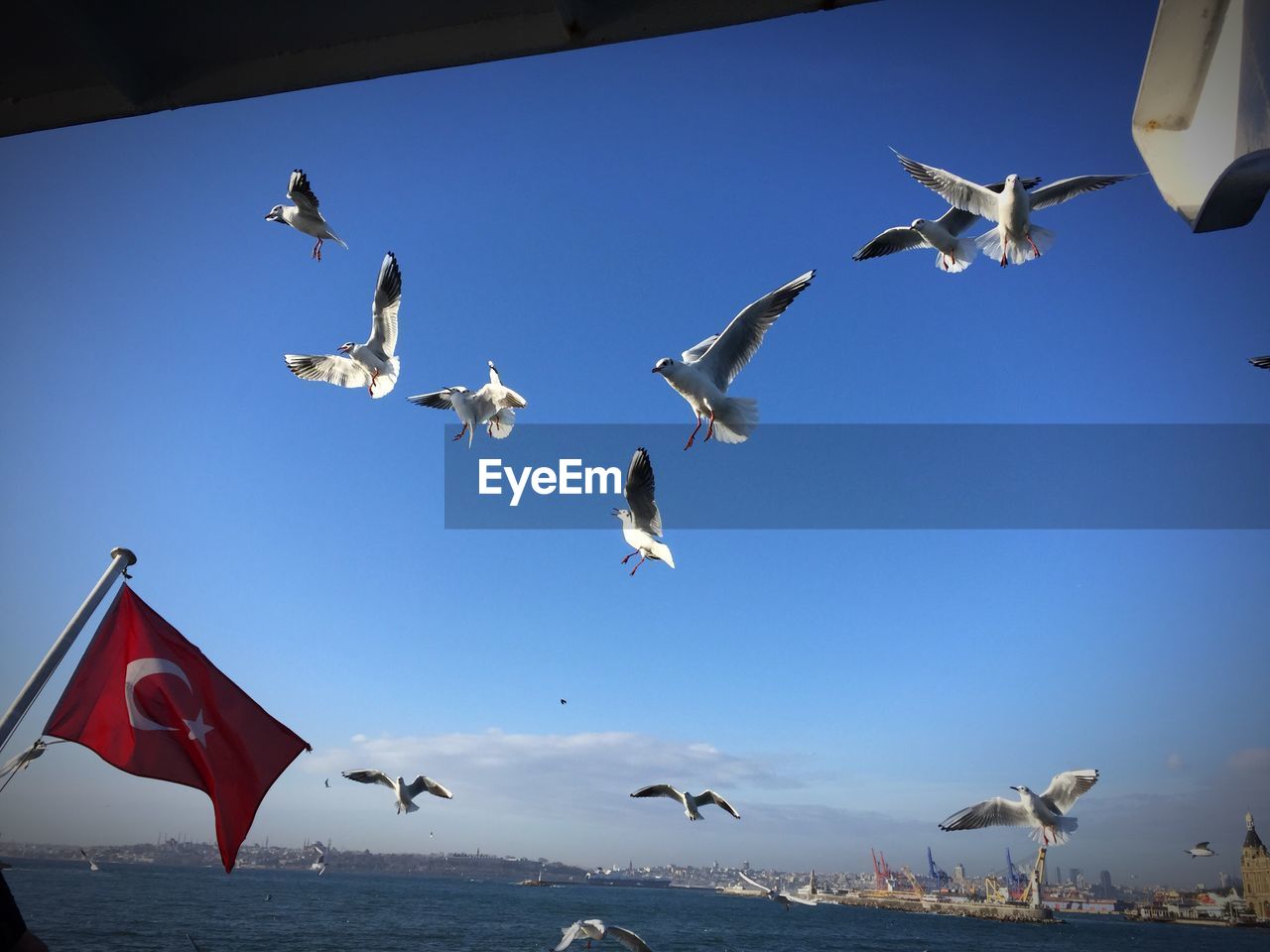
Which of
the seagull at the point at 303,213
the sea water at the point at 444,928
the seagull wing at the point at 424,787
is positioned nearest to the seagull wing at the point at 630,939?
the seagull wing at the point at 424,787

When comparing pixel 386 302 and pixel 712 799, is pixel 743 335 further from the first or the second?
pixel 712 799

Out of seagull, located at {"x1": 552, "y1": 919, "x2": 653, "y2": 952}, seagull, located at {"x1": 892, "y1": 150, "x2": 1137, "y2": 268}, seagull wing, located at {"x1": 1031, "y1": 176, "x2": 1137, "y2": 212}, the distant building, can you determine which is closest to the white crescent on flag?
seagull, located at {"x1": 892, "y1": 150, "x2": 1137, "y2": 268}

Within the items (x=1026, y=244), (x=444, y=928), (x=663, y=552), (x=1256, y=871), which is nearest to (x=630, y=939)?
(x=663, y=552)

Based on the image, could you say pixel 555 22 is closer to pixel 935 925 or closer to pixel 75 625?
pixel 75 625

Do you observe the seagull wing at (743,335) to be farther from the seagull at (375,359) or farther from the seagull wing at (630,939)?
the seagull wing at (630,939)

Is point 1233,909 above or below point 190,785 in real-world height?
below

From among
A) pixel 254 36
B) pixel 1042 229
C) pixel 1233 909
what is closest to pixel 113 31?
pixel 254 36

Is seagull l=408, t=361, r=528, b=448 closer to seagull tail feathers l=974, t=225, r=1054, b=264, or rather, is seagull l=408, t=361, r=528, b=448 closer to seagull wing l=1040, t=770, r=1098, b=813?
seagull tail feathers l=974, t=225, r=1054, b=264
